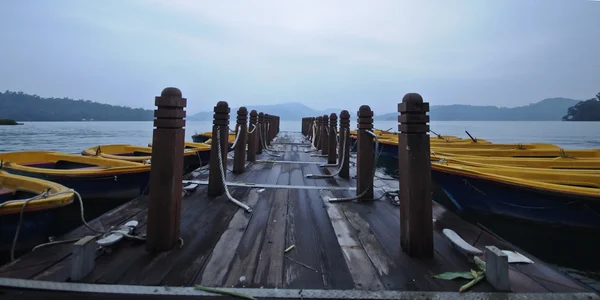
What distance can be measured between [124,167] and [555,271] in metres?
6.65

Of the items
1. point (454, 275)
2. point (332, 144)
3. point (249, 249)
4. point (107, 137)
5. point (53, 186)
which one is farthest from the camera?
point (107, 137)

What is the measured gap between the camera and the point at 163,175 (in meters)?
2.38

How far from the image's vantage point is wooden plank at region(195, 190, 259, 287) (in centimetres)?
199

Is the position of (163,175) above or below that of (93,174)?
above

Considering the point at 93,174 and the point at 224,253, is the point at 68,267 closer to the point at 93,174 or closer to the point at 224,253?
the point at 224,253

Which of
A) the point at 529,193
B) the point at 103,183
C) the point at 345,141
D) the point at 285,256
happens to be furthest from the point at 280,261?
the point at 103,183

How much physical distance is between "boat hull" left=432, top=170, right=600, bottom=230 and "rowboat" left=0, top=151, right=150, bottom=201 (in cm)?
652

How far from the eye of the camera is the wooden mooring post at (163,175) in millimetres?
2363

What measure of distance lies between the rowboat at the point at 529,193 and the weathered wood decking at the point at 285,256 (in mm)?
2060

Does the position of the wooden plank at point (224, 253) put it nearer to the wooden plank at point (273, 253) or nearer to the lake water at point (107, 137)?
the wooden plank at point (273, 253)

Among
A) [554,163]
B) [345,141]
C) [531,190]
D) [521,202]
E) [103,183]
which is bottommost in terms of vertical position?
[521,202]

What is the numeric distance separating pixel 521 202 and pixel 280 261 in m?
4.77

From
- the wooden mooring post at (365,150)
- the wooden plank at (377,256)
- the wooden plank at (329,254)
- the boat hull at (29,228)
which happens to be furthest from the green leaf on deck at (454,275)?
the boat hull at (29,228)

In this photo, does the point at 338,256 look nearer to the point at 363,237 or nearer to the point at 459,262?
the point at 363,237
